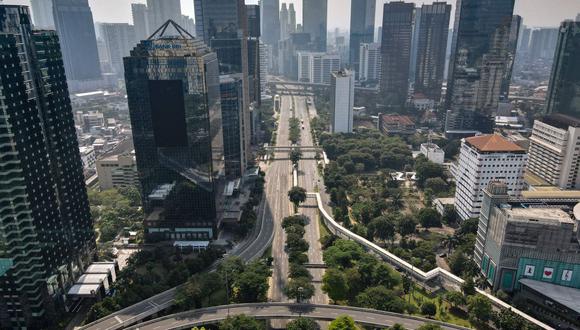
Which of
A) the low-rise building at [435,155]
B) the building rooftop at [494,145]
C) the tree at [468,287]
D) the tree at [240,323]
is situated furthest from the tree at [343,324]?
the low-rise building at [435,155]

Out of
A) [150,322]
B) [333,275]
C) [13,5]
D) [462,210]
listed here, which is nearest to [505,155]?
[462,210]

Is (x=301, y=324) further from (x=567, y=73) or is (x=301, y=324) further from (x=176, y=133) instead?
(x=567, y=73)

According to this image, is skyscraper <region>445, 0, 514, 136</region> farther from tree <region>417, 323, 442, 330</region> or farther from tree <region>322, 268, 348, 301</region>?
tree <region>417, 323, 442, 330</region>

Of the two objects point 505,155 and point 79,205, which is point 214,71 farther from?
point 505,155

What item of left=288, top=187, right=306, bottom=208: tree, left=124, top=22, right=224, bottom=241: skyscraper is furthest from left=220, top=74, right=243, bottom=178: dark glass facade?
left=288, top=187, right=306, bottom=208: tree

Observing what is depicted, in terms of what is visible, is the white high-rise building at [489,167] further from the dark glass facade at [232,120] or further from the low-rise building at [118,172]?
the low-rise building at [118,172]
